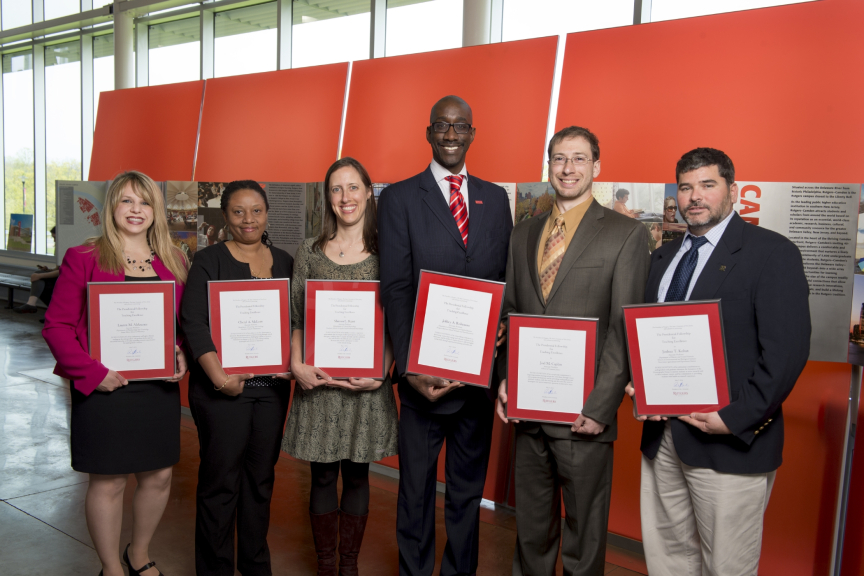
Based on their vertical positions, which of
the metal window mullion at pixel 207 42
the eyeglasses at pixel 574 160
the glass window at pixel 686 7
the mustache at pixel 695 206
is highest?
the metal window mullion at pixel 207 42

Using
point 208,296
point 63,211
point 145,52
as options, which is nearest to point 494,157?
point 208,296

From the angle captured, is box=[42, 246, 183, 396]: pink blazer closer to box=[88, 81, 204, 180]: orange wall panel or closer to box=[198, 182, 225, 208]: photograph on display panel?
box=[198, 182, 225, 208]: photograph on display panel

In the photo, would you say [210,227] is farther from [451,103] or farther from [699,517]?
[699,517]

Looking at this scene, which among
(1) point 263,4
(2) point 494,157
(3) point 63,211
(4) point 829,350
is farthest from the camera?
(1) point 263,4

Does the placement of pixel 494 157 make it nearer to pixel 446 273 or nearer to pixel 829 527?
pixel 446 273

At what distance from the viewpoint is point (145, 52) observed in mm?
10203

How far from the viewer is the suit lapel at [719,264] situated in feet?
6.73

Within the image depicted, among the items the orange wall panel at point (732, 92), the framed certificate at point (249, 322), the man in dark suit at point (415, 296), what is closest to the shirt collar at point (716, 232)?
the man in dark suit at point (415, 296)

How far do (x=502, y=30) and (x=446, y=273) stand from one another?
440 centimetres

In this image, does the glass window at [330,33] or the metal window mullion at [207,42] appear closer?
the glass window at [330,33]

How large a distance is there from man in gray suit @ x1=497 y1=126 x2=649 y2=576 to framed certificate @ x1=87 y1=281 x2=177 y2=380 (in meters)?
1.47

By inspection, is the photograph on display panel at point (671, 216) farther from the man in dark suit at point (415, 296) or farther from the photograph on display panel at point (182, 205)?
the photograph on display panel at point (182, 205)

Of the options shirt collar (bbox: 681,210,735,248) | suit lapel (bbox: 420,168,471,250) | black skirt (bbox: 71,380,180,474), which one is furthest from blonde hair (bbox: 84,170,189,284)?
shirt collar (bbox: 681,210,735,248)

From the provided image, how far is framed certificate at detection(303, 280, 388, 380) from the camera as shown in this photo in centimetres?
261
